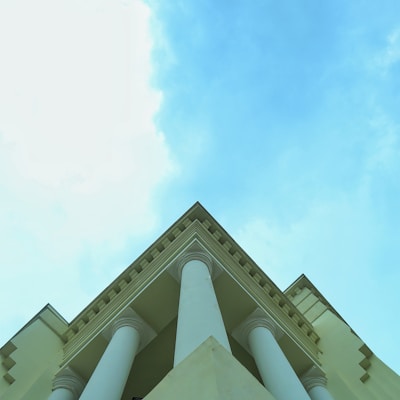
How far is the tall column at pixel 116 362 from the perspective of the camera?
31.7 feet

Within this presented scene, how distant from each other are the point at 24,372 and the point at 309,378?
29.2 ft

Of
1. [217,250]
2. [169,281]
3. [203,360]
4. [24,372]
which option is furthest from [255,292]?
[203,360]

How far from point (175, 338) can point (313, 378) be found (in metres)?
4.40

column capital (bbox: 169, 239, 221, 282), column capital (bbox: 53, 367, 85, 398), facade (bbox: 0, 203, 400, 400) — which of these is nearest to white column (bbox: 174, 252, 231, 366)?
facade (bbox: 0, 203, 400, 400)

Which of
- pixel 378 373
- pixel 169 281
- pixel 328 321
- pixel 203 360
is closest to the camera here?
pixel 203 360

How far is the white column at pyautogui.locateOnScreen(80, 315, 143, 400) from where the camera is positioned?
9.66 meters

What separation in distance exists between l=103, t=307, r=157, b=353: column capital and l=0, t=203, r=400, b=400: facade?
3 centimetres

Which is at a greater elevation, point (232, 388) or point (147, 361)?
point (147, 361)

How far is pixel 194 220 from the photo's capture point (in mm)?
14617

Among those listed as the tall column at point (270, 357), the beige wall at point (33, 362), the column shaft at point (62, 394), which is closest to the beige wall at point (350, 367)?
the tall column at point (270, 357)

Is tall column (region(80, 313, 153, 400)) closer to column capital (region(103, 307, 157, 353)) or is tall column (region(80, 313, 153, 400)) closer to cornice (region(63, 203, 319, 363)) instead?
column capital (region(103, 307, 157, 353))

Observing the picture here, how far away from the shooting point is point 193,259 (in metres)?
12.0

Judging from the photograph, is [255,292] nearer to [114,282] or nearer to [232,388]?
[114,282]

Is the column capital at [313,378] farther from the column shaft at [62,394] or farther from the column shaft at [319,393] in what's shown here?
the column shaft at [62,394]
